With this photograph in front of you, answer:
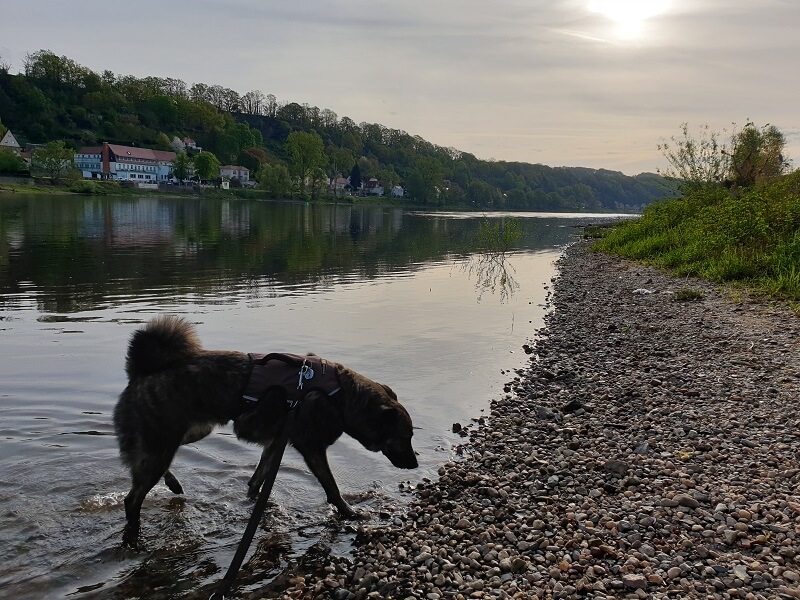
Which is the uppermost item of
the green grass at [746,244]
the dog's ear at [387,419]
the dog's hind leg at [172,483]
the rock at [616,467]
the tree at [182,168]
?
the tree at [182,168]

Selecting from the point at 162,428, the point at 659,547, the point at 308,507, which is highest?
the point at 162,428

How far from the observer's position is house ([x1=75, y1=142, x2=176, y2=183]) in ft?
542

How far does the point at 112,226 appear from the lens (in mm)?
49281

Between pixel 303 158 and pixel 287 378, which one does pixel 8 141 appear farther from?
pixel 287 378

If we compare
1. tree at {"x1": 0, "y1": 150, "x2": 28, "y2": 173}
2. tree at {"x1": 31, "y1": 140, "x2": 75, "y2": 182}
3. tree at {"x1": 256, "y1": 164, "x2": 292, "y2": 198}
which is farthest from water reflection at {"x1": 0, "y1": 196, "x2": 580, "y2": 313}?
tree at {"x1": 256, "y1": 164, "x2": 292, "y2": 198}

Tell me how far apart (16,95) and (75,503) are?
21541 centimetres

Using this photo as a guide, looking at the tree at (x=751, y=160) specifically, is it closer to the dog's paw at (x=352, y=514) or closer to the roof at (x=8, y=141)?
the dog's paw at (x=352, y=514)

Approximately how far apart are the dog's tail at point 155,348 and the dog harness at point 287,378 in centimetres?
78

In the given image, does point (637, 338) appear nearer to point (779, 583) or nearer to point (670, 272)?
point (779, 583)

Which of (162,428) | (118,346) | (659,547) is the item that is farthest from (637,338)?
(118,346)

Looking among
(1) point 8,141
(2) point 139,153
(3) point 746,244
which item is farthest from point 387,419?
(2) point 139,153

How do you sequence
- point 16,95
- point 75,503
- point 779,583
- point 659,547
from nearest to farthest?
Result: point 779,583, point 659,547, point 75,503, point 16,95

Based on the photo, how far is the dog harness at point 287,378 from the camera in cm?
619

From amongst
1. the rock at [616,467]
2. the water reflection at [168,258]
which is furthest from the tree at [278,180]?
the rock at [616,467]
